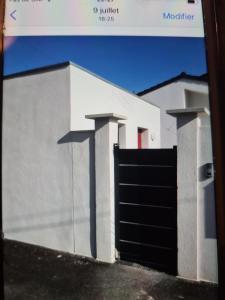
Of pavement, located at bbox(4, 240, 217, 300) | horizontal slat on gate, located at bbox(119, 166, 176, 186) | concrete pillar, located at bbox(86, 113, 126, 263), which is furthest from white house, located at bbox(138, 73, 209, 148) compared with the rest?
pavement, located at bbox(4, 240, 217, 300)

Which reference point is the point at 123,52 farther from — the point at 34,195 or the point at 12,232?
the point at 12,232

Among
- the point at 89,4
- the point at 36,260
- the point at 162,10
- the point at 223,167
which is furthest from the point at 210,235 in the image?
the point at 89,4

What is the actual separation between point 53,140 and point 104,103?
343 mm

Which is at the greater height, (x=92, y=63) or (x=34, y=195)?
(x=92, y=63)

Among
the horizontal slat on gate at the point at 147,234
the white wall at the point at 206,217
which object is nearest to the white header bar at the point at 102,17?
the white wall at the point at 206,217

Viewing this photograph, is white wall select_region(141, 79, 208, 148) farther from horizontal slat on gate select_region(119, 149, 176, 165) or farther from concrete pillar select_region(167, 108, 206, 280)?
horizontal slat on gate select_region(119, 149, 176, 165)

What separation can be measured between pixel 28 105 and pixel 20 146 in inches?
8.6

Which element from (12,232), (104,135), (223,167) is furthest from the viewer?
(104,135)

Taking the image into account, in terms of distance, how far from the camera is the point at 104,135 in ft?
7.55

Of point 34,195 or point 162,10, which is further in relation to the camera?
point 34,195

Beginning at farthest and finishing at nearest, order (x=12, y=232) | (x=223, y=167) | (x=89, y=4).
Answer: (x=12, y=232) < (x=89, y=4) < (x=223, y=167)

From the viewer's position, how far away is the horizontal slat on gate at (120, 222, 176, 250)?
2.05 metres

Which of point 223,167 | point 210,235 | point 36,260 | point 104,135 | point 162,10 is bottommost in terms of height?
point 36,260

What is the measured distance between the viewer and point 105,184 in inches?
80.5
